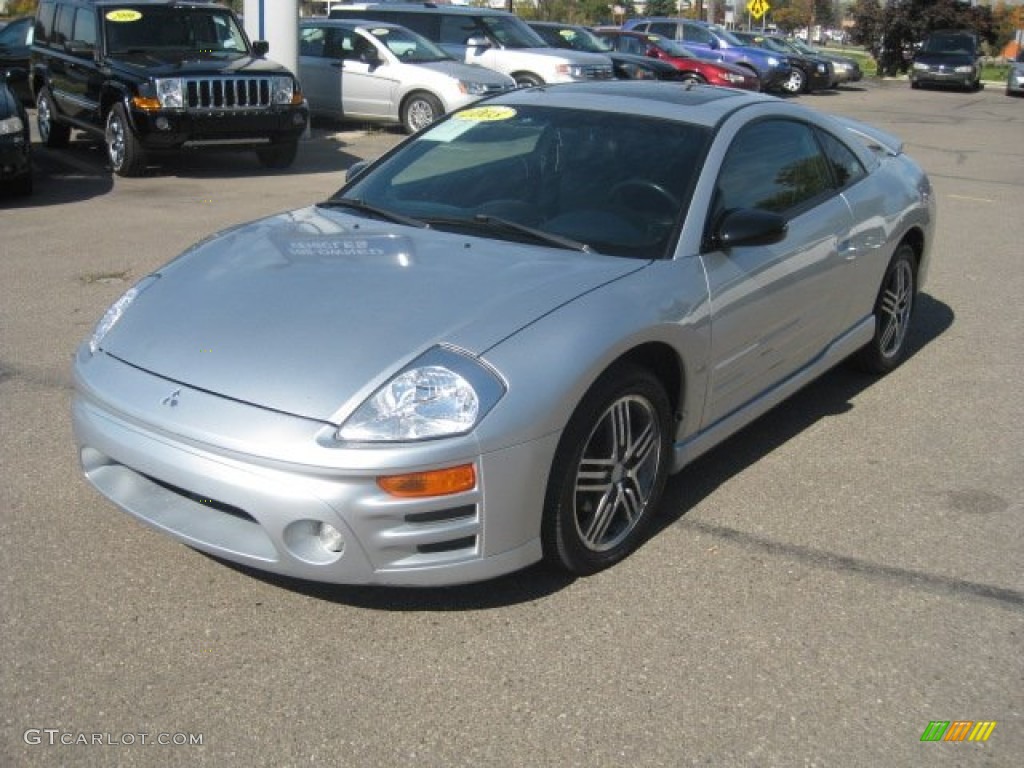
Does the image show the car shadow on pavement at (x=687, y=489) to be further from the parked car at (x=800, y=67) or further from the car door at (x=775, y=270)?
the parked car at (x=800, y=67)

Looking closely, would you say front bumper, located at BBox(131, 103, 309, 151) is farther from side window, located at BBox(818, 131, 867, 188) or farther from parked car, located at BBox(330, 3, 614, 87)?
side window, located at BBox(818, 131, 867, 188)

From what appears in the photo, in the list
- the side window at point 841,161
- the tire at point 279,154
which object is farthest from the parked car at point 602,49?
the side window at point 841,161

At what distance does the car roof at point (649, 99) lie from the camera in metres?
4.62

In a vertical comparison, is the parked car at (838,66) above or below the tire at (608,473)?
above

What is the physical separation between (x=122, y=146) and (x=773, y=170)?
8683mm

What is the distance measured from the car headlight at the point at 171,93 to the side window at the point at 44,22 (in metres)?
2.69

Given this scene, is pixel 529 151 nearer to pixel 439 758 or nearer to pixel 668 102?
pixel 668 102

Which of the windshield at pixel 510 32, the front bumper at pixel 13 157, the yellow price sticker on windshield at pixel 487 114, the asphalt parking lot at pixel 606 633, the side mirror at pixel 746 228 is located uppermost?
the windshield at pixel 510 32

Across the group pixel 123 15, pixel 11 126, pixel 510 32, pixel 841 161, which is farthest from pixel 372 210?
pixel 510 32

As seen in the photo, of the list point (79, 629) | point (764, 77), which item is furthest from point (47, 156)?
point (764, 77)

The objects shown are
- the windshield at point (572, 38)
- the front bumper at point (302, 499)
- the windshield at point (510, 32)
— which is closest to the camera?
the front bumper at point (302, 499)

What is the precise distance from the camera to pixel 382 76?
1622 centimetres

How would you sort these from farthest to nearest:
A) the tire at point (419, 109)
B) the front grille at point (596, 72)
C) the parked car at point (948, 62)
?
the parked car at point (948, 62)
the front grille at point (596, 72)
the tire at point (419, 109)

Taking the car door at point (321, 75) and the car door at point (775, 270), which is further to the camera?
the car door at point (321, 75)
